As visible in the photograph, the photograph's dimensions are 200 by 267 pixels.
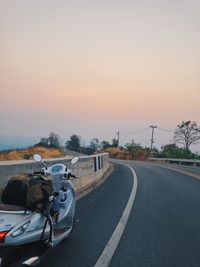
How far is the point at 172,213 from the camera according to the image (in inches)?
368

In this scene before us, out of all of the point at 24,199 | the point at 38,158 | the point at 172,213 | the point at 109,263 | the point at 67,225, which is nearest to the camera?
the point at 24,199

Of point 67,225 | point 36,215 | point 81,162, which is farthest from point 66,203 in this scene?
point 81,162

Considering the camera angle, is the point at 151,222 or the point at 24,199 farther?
the point at 151,222

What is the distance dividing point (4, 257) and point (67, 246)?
2186 mm

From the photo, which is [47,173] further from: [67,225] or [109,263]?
[109,263]

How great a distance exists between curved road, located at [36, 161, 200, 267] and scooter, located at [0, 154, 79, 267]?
16.0 inches

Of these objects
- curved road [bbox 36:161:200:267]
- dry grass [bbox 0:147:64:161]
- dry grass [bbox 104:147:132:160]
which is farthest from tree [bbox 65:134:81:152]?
curved road [bbox 36:161:200:267]

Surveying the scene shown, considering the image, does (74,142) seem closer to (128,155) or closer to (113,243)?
(128,155)

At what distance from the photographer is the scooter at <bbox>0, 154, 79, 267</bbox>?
13.9 ft

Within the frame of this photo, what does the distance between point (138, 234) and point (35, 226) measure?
2.87 m

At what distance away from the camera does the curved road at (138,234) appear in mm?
5625

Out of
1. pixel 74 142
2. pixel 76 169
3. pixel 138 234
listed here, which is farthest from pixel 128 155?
pixel 138 234

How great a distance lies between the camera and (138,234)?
7148 mm

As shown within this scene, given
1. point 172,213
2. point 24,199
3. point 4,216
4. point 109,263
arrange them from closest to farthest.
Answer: point 4,216 < point 24,199 < point 109,263 < point 172,213
